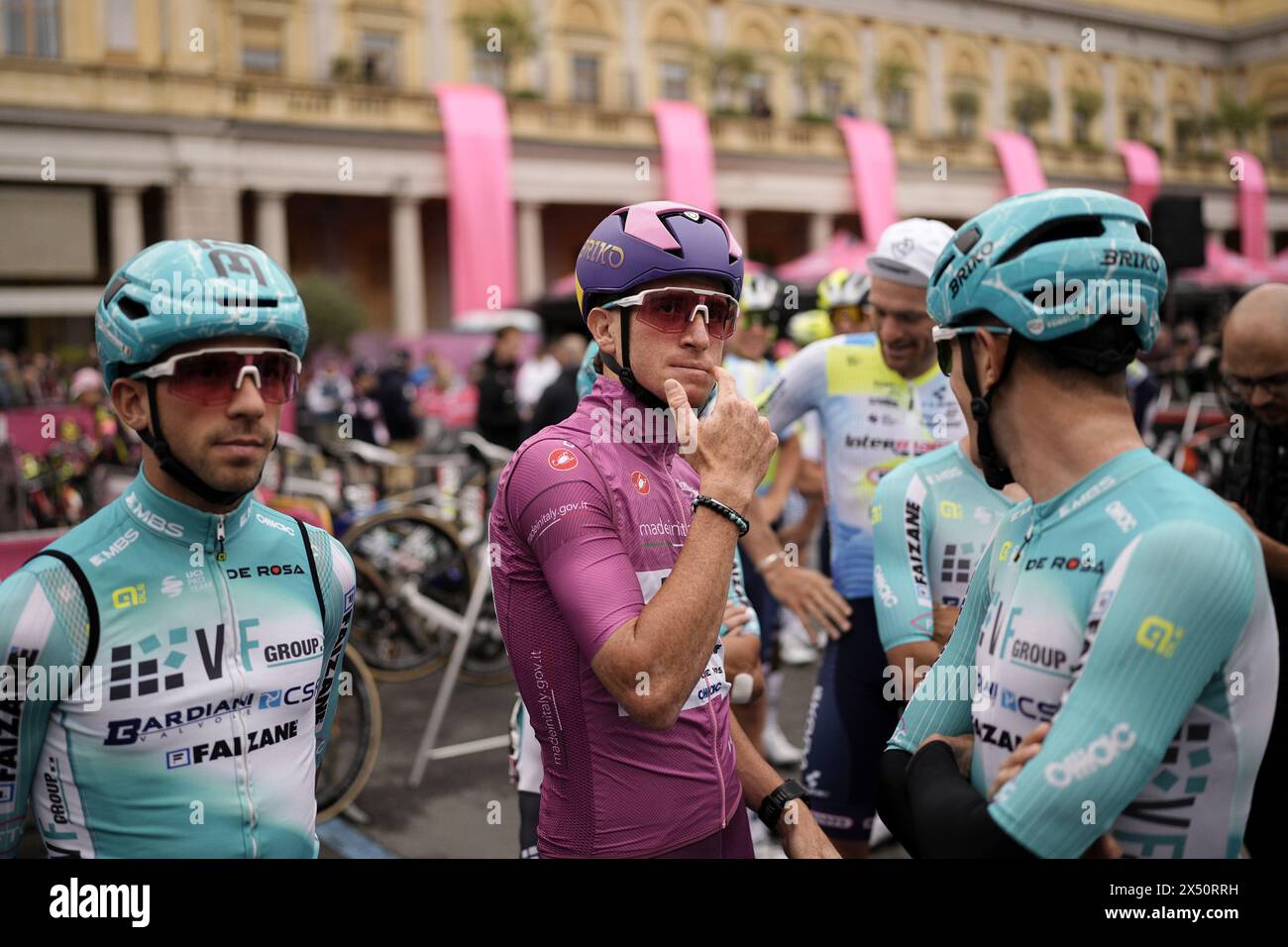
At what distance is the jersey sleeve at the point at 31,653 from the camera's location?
1934 mm

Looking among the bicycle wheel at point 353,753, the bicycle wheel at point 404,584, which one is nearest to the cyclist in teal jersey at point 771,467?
the bicycle wheel at point 353,753

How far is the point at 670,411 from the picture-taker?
244 centimetres

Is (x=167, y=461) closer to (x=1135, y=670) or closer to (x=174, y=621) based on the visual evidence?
(x=174, y=621)

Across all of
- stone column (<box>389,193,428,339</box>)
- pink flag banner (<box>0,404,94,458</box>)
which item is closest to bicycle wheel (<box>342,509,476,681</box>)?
pink flag banner (<box>0,404,94,458</box>)

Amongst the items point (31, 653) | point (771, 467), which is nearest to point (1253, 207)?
point (771, 467)

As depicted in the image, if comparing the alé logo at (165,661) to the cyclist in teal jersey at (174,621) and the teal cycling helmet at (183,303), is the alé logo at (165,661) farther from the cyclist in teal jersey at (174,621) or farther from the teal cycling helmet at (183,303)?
the teal cycling helmet at (183,303)

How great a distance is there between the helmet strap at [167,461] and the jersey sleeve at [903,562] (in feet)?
6.50

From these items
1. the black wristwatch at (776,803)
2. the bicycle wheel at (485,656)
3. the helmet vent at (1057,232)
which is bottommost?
the bicycle wheel at (485,656)

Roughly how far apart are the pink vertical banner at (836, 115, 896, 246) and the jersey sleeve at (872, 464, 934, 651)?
132 ft

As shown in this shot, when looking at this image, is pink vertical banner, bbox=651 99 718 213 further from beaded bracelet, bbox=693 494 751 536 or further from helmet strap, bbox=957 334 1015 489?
helmet strap, bbox=957 334 1015 489

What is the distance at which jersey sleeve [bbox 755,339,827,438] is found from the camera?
176 inches
